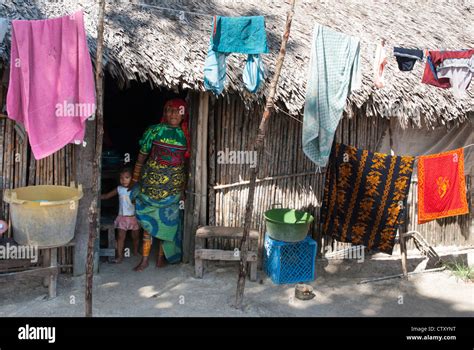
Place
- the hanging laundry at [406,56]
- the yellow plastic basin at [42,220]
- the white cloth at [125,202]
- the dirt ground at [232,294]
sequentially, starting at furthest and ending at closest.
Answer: the white cloth at [125,202] < the hanging laundry at [406,56] < the dirt ground at [232,294] < the yellow plastic basin at [42,220]

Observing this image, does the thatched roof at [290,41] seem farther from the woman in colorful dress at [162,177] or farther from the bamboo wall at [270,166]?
the woman in colorful dress at [162,177]

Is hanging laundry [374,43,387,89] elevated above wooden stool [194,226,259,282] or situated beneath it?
elevated above

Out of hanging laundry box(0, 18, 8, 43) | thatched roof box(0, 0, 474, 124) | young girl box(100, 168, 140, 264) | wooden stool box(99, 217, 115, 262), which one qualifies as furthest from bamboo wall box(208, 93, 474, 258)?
hanging laundry box(0, 18, 8, 43)

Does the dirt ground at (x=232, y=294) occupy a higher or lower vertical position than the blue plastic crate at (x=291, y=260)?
lower

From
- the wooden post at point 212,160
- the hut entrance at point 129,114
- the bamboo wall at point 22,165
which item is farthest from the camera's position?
the hut entrance at point 129,114

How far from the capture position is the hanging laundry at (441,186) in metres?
6.49

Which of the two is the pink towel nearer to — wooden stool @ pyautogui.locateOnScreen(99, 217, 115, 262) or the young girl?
the young girl

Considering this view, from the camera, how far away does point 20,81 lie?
15.2 feet

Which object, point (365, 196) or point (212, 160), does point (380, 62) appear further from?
point (212, 160)

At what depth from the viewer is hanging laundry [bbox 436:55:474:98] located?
5664mm

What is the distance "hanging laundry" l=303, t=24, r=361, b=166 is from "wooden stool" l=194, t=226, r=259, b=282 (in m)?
1.29

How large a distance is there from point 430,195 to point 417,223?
1.63ft

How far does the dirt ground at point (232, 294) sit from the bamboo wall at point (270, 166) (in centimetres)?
54

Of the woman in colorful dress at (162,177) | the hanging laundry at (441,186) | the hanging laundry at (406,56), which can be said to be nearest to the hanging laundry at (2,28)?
the woman in colorful dress at (162,177)
